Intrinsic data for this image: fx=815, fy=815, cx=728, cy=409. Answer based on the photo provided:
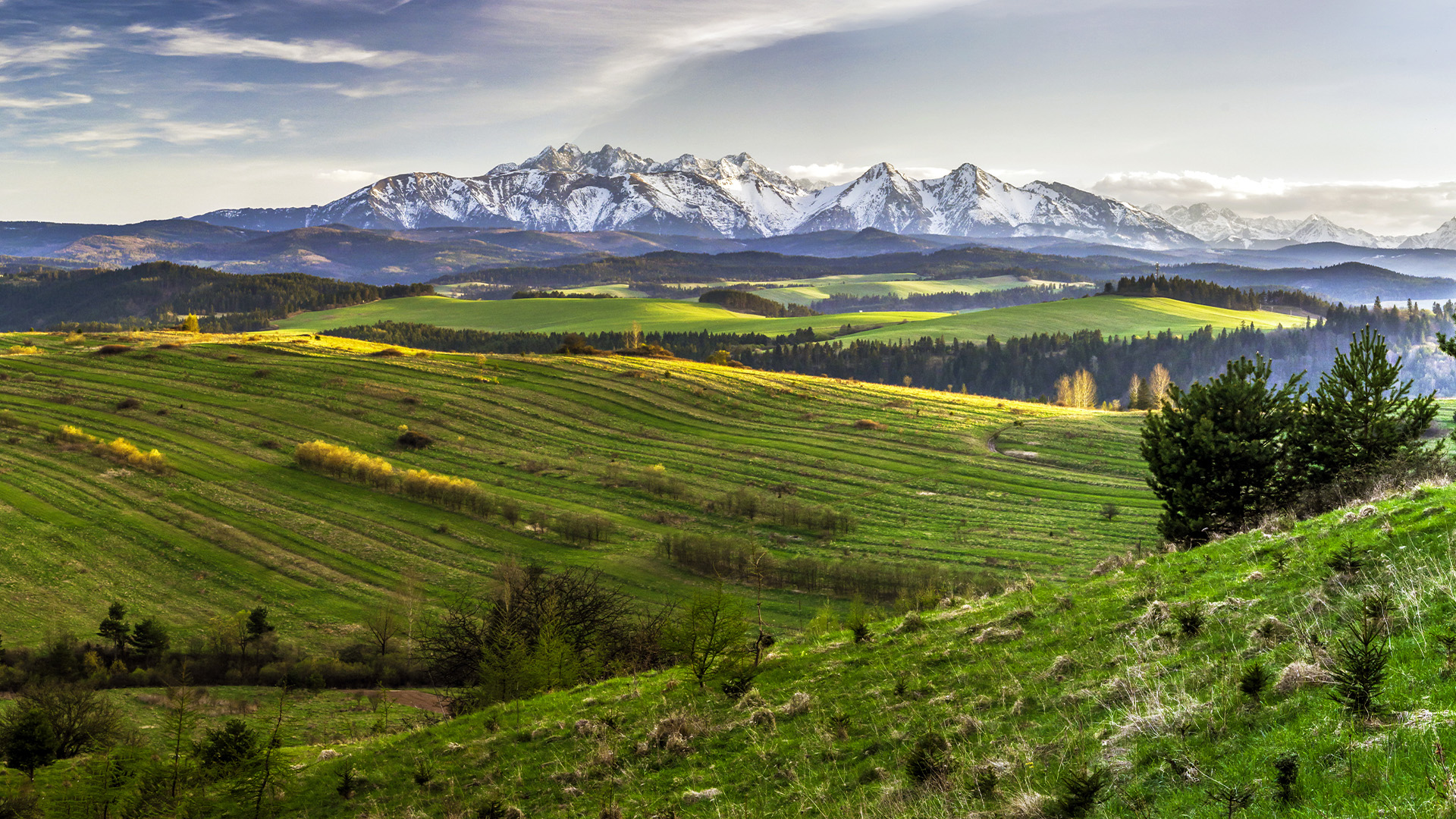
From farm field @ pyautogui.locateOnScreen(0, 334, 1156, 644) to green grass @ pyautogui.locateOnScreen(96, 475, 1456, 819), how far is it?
32.5 metres

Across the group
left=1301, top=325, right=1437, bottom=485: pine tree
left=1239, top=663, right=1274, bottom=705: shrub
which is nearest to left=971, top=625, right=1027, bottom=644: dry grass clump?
left=1239, top=663, right=1274, bottom=705: shrub

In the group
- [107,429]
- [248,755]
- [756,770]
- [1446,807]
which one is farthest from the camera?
[107,429]

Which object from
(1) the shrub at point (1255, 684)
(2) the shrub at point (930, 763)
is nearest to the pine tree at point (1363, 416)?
(1) the shrub at point (1255, 684)

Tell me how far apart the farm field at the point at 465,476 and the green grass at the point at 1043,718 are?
3250 centimetres

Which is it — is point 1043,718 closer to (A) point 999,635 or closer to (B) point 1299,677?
(B) point 1299,677

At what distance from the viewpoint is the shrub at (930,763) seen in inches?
448

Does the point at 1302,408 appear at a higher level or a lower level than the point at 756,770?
higher

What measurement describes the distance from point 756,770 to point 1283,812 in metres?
8.27

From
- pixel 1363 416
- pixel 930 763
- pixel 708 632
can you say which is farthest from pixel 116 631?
pixel 1363 416

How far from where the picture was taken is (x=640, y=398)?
11238cm

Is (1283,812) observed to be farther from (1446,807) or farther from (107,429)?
(107,429)

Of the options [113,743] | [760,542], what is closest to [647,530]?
[760,542]

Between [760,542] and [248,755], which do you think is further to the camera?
[760,542]

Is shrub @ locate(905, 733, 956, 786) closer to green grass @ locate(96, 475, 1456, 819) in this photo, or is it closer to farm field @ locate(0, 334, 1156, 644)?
green grass @ locate(96, 475, 1456, 819)
